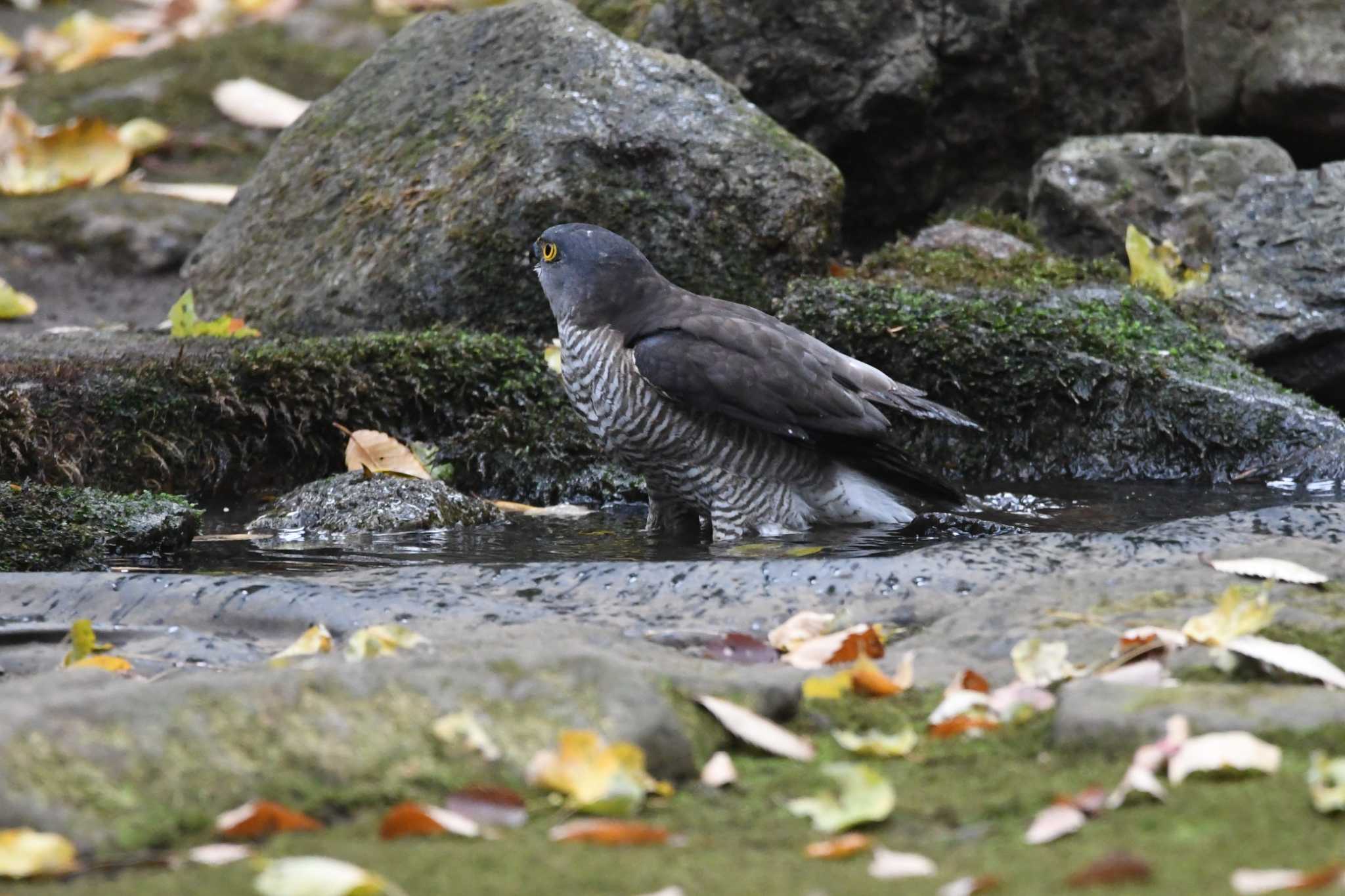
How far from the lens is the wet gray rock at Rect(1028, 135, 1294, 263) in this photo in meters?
8.19

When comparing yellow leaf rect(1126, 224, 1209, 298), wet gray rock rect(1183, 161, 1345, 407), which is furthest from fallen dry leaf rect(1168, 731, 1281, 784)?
yellow leaf rect(1126, 224, 1209, 298)

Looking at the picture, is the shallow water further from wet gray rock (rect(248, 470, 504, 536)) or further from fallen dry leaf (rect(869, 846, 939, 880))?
fallen dry leaf (rect(869, 846, 939, 880))

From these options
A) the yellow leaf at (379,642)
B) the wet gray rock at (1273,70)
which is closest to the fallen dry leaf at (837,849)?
the yellow leaf at (379,642)

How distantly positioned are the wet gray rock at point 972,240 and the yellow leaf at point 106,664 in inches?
201

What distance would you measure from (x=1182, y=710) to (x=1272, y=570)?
117 centimetres

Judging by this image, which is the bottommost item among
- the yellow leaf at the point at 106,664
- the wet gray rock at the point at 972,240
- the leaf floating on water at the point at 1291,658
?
the yellow leaf at the point at 106,664

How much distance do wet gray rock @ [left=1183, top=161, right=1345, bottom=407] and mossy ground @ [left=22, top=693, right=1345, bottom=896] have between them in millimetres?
5147

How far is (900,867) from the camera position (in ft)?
6.82

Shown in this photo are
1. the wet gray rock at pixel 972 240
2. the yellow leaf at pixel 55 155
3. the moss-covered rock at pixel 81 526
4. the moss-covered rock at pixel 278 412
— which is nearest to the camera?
the moss-covered rock at pixel 81 526

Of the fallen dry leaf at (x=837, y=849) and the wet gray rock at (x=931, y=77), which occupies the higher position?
the wet gray rock at (x=931, y=77)

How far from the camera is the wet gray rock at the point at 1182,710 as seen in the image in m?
2.45

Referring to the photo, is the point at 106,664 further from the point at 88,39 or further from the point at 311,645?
the point at 88,39

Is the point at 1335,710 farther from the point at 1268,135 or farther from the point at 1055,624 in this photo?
the point at 1268,135

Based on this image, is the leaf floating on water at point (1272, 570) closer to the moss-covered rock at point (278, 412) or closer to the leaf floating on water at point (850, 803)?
the leaf floating on water at point (850, 803)
